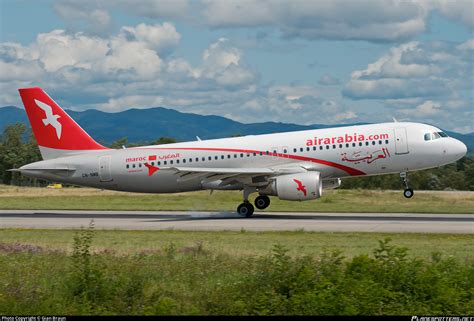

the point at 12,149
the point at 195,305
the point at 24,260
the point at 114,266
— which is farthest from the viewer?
the point at 12,149

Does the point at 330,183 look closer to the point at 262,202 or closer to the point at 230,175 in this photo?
the point at 262,202

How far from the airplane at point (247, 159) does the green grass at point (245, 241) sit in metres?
8.52

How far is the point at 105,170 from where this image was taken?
139ft

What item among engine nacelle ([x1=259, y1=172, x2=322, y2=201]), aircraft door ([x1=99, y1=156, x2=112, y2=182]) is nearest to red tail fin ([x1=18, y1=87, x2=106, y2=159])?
aircraft door ([x1=99, y1=156, x2=112, y2=182])

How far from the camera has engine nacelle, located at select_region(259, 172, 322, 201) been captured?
38.0m

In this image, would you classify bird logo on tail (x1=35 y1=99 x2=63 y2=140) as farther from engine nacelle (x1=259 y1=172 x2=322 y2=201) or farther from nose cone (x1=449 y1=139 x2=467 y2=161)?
nose cone (x1=449 y1=139 x2=467 y2=161)

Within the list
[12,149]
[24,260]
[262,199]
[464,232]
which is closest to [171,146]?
[262,199]

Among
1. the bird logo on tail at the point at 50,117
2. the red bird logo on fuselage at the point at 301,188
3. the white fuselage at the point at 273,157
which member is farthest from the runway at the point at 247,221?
the bird logo on tail at the point at 50,117

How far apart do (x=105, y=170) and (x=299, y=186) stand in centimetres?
1109

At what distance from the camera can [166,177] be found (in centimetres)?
4150

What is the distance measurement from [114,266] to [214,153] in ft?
73.4

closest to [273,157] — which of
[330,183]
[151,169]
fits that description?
[330,183]

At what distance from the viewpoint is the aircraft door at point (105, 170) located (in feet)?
139

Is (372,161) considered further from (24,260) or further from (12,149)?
(12,149)
